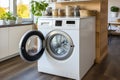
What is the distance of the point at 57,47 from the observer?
266 cm

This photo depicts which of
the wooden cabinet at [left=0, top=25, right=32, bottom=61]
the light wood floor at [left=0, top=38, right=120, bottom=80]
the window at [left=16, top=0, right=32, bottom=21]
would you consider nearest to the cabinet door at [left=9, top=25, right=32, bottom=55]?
the wooden cabinet at [left=0, top=25, right=32, bottom=61]

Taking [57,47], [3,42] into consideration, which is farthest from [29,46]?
[3,42]

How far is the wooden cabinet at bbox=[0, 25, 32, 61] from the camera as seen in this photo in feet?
10.7

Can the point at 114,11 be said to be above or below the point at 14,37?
→ above

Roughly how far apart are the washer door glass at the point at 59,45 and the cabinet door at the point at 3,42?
1118 mm

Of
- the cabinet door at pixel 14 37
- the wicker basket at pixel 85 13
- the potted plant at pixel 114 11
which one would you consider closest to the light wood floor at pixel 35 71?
the cabinet door at pixel 14 37

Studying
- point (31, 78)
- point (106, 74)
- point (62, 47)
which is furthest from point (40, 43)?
point (106, 74)

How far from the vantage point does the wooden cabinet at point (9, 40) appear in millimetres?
3250

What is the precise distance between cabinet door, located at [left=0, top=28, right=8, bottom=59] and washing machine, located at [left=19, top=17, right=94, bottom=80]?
935 millimetres

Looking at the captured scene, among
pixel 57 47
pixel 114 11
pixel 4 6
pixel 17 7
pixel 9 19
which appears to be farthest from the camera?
pixel 114 11

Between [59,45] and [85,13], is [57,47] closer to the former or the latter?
[59,45]

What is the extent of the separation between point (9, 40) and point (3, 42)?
19 centimetres

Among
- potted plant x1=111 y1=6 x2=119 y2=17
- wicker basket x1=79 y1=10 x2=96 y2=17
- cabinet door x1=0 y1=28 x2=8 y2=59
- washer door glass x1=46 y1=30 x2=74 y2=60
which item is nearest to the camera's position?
washer door glass x1=46 y1=30 x2=74 y2=60

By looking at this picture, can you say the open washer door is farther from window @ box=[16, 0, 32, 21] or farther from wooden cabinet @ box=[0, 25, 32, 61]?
window @ box=[16, 0, 32, 21]
